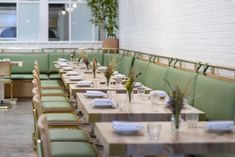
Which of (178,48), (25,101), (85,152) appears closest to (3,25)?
(25,101)

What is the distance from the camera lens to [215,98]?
16.1 feet

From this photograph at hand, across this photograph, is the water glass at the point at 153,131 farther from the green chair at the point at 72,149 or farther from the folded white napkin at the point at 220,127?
the green chair at the point at 72,149

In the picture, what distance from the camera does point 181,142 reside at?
9.82 ft

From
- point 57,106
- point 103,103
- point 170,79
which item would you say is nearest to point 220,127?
point 103,103

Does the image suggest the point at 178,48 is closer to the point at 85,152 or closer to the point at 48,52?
the point at 85,152

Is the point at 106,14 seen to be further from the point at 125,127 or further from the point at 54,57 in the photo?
the point at 125,127

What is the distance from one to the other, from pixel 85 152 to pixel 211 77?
186 cm

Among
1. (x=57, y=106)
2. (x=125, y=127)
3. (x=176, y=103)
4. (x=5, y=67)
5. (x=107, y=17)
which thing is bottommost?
(x=57, y=106)

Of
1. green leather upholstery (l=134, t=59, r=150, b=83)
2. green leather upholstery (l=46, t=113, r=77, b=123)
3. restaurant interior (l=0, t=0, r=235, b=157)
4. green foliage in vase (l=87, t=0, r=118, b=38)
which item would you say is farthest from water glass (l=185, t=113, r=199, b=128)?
green foliage in vase (l=87, t=0, r=118, b=38)

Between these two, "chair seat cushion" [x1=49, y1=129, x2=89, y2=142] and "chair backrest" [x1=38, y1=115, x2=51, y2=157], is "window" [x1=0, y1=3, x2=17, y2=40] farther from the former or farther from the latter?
"chair backrest" [x1=38, y1=115, x2=51, y2=157]

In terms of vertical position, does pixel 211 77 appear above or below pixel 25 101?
above

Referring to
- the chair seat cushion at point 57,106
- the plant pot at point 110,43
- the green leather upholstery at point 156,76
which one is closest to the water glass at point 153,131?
the chair seat cushion at point 57,106

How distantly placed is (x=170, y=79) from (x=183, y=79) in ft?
1.95

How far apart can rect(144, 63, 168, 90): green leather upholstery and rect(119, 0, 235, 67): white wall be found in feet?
1.06
